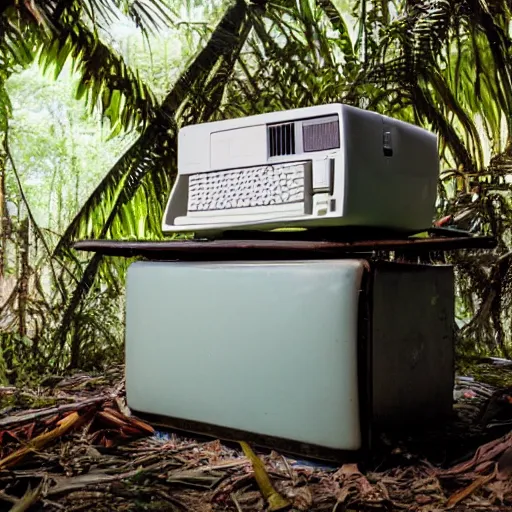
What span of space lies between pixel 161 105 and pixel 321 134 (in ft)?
7.00

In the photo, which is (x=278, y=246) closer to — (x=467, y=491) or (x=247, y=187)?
(x=247, y=187)

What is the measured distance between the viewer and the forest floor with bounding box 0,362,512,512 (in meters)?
1.74

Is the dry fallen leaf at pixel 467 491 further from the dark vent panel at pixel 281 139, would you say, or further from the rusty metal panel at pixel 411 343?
the dark vent panel at pixel 281 139

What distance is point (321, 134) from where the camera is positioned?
2.12 meters

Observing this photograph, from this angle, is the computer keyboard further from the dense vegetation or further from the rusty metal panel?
the dense vegetation

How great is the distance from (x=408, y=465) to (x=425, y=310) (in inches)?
20.0

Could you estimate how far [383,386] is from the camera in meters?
1.92

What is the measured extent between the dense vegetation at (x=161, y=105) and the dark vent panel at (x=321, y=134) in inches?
67.7

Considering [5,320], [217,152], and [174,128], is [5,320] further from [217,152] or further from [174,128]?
[217,152]

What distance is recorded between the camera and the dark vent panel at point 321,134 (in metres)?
2.08

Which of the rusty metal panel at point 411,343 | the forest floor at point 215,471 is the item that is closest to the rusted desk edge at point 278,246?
the rusty metal panel at point 411,343

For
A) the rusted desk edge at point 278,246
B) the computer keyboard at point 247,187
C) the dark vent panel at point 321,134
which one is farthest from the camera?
the computer keyboard at point 247,187

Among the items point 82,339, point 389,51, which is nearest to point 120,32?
point 389,51

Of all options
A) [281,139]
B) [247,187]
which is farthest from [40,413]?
[281,139]
